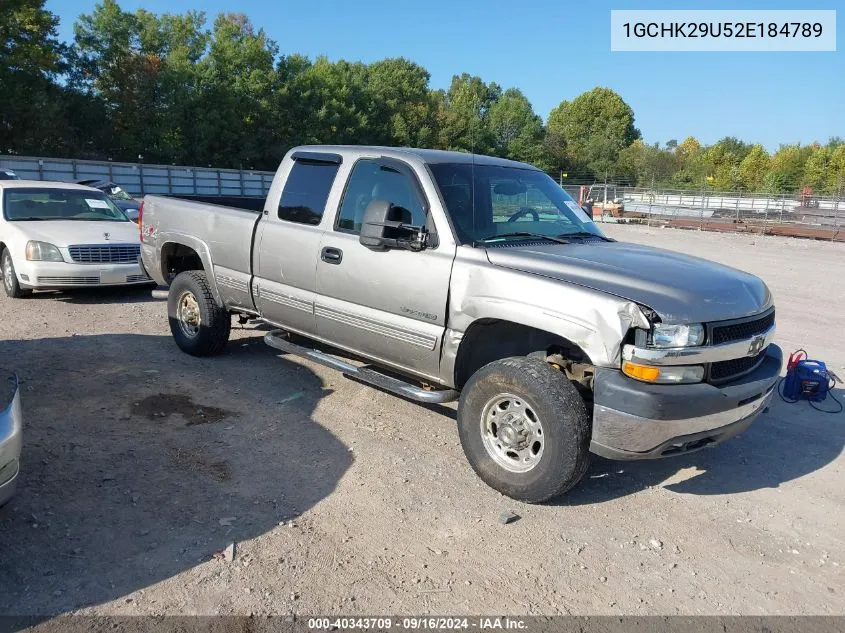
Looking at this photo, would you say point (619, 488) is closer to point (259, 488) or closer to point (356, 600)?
point (356, 600)

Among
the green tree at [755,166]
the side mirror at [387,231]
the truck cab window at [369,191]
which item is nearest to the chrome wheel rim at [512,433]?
the side mirror at [387,231]

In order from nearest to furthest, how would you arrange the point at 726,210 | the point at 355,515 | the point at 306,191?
1. the point at 355,515
2. the point at 306,191
3. the point at 726,210

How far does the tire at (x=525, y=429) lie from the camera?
369 centimetres

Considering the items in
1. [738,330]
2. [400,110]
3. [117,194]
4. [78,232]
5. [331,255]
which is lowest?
[738,330]

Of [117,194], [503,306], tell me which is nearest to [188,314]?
[503,306]

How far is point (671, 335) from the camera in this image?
352cm

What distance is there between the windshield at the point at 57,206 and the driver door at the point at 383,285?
6.48 meters

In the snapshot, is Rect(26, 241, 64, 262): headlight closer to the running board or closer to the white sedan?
the white sedan

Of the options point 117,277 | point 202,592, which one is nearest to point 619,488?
point 202,592

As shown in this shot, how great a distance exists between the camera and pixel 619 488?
4.30 metres

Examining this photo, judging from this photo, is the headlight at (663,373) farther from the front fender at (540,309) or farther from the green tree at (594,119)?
the green tree at (594,119)

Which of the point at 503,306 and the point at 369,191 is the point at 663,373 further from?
the point at 369,191

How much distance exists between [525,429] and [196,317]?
3911mm

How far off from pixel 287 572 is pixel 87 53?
53.5m
